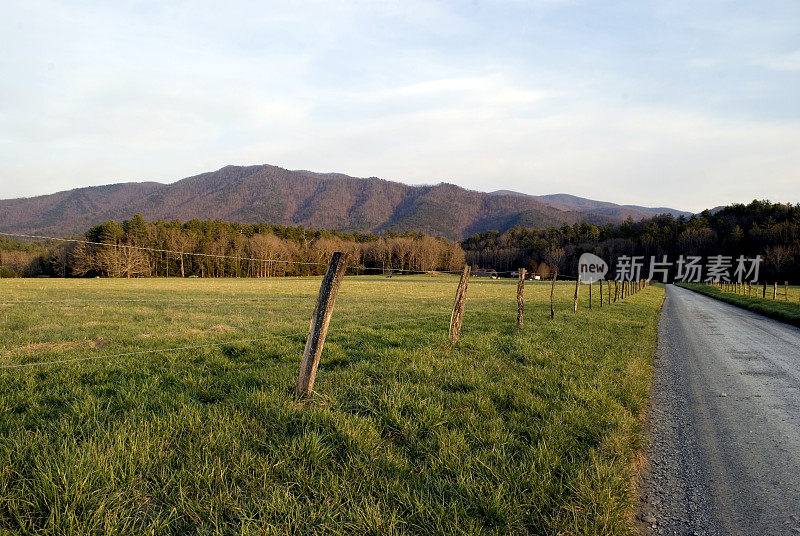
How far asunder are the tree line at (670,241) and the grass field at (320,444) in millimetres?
103300

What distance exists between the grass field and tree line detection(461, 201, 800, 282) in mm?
103300

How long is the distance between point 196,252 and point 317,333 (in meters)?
111

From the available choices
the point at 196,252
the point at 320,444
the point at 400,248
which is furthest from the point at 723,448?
the point at 400,248

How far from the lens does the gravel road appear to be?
3.28 metres

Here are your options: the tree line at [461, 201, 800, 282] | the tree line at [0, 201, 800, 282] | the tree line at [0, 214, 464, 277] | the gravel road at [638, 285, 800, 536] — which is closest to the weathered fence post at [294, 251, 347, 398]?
the gravel road at [638, 285, 800, 536]

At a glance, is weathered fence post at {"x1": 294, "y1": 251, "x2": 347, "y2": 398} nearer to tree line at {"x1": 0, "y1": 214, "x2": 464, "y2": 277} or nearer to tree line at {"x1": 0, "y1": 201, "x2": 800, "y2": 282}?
tree line at {"x1": 0, "y1": 214, "x2": 464, "y2": 277}

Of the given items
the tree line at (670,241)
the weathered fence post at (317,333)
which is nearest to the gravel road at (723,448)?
the weathered fence post at (317,333)

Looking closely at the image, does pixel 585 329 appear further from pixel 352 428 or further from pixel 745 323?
pixel 745 323

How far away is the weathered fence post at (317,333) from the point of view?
4.95m

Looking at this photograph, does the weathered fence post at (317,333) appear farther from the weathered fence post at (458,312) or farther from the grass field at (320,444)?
the weathered fence post at (458,312)

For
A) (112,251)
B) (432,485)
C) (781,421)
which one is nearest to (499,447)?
(432,485)

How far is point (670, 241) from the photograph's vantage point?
117938 millimetres

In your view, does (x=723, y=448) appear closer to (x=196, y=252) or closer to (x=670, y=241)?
(x=196, y=252)

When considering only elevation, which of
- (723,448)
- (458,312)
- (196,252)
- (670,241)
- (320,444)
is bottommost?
(196,252)
